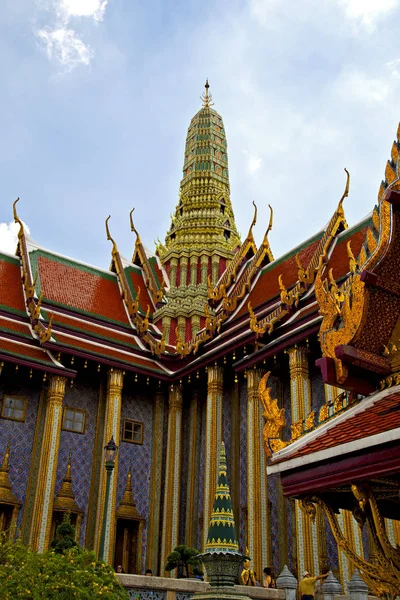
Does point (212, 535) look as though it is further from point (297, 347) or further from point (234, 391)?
point (234, 391)

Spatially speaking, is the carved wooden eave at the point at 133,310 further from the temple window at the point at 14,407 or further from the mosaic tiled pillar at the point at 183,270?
the temple window at the point at 14,407

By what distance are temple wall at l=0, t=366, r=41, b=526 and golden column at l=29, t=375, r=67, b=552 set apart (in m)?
0.46

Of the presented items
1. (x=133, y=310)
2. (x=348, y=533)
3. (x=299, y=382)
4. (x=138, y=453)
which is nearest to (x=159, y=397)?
(x=138, y=453)

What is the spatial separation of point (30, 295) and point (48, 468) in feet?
15.4

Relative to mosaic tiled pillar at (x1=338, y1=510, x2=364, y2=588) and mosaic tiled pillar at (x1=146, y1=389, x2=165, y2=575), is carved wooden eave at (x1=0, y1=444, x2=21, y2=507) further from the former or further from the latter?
mosaic tiled pillar at (x1=338, y1=510, x2=364, y2=588)

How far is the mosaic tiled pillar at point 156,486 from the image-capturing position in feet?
48.9

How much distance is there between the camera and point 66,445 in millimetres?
15000

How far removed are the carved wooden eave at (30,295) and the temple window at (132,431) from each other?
2921 millimetres

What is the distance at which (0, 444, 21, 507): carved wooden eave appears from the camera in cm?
1359

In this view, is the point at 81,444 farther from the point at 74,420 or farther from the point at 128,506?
the point at 128,506

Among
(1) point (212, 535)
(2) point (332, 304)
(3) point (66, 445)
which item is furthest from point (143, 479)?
(2) point (332, 304)

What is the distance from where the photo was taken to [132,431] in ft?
52.6

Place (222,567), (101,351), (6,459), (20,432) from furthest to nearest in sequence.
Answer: (101,351) < (20,432) < (6,459) < (222,567)

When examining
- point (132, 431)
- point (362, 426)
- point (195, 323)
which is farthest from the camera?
point (195, 323)
